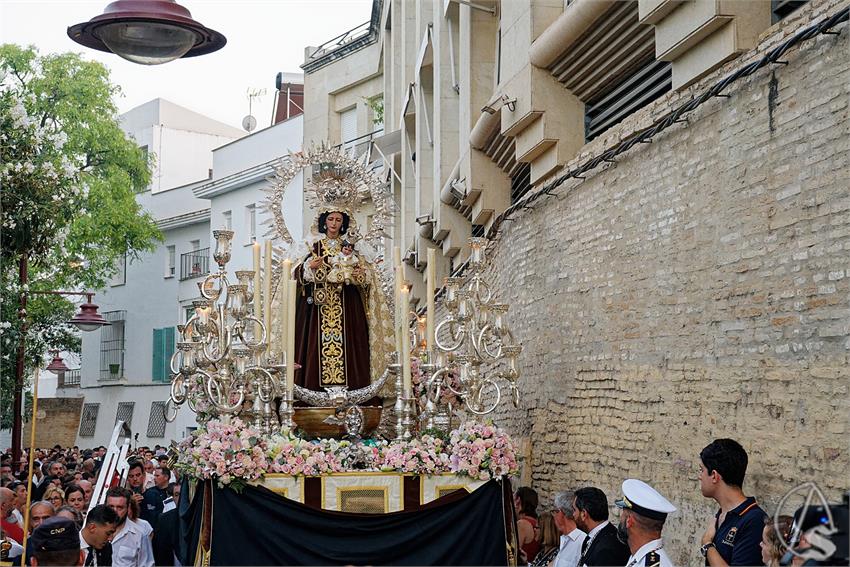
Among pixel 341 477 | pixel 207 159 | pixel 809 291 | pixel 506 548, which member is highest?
pixel 207 159

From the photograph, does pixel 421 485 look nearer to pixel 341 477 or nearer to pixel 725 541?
pixel 341 477

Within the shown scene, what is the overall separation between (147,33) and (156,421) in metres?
31.5

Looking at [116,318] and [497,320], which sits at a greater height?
[116,318]

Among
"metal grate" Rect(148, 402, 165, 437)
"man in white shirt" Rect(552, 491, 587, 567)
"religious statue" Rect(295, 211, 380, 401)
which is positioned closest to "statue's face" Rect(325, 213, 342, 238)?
"religious statue" Rect(295, 211, 380, 401)

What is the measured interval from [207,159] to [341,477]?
121ft

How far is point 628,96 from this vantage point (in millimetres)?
12820

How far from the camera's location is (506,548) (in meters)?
10.2

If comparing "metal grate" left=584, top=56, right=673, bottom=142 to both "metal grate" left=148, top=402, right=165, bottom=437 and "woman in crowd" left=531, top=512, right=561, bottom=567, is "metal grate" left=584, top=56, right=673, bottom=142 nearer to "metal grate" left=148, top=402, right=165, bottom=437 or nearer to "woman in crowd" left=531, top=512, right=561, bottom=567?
"woman in crowd" left=531, top=512, right=561, bottom=567

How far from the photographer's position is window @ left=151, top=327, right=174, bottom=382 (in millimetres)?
37531

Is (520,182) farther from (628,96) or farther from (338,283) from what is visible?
(338,283)

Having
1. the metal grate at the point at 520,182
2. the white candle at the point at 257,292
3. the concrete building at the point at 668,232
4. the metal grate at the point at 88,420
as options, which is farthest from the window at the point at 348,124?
the white candle at the point at 257,292

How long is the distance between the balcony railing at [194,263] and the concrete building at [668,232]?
788 inches

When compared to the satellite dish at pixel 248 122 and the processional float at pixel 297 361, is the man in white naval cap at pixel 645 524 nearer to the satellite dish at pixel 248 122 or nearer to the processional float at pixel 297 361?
the processional float at pixel 297 361

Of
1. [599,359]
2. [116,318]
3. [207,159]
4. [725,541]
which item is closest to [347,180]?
[599,359]
